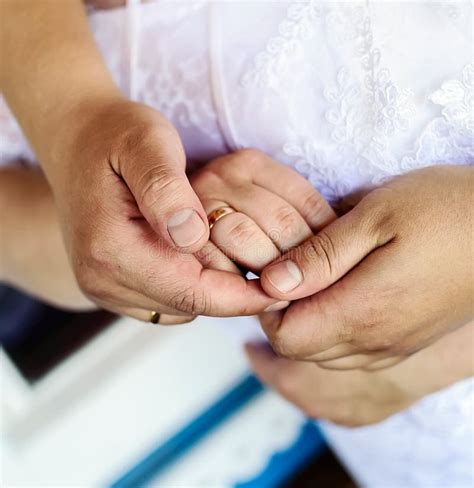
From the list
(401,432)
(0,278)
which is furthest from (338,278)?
(0,278)

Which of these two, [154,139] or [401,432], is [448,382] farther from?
[154,139]

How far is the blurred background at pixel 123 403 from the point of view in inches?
36.3

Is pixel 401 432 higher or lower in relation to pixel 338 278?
lower

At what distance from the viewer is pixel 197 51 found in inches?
22.5

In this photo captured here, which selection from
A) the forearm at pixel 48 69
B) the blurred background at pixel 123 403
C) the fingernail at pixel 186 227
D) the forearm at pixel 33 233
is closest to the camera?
the fingernail at pixel 186 227

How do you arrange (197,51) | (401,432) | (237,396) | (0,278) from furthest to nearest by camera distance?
(237,396), (0,278), (401,432), (197,51)

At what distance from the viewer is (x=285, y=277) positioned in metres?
0.47

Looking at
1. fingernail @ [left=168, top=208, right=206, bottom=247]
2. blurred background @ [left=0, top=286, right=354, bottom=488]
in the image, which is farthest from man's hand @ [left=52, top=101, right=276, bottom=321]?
blurred background @ [left=0, top=286, right=354, bottom=488]

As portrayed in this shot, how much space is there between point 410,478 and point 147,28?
0.55m

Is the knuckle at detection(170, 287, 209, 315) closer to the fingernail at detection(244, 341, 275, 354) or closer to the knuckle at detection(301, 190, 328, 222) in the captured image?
the knuckle at detection(301, 190, 328, 222)

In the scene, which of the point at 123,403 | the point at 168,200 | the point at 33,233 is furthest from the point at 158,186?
the point at 123,403

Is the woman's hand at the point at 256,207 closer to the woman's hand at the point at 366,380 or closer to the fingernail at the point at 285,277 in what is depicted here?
the fingernail at the point at 285,277

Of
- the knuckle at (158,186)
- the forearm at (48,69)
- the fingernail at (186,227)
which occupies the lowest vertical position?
the fingernail at (186,227)

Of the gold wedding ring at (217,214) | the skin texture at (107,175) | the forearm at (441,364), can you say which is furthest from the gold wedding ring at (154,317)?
the forearm at (441,364)
